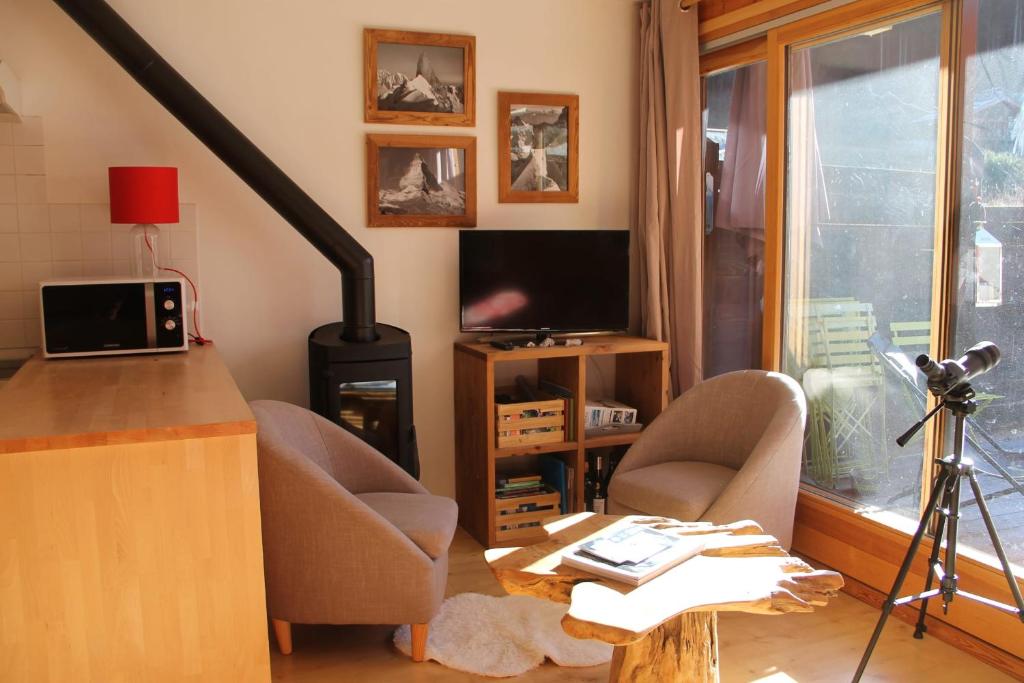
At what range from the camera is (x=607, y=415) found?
4.36 meters

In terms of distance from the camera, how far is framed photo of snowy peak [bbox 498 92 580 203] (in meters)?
4.30

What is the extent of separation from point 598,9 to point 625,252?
121 centimetres

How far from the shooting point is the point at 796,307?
3.86 m

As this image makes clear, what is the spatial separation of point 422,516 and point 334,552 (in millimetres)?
340

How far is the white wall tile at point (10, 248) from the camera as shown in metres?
3.62

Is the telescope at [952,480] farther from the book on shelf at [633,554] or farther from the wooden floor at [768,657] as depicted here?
the book on shelf at [633,554]

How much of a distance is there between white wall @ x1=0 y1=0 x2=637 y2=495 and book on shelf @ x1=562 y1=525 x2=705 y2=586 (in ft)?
6.53

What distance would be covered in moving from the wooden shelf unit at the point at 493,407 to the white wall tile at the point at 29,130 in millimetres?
1907

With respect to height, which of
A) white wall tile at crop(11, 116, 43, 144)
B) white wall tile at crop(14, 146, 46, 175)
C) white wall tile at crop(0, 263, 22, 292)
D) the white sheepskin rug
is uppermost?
white wall tile at crop(11, 116, 43, 144)

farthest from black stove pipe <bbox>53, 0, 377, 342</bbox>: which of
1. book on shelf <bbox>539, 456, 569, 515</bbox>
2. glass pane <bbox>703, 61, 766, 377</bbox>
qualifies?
glass pane <bbox>703, 61, 766, 377</bbox>

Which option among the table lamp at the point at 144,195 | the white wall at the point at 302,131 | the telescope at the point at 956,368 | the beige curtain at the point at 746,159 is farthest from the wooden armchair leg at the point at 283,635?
the beige curtain at the point at 746,159

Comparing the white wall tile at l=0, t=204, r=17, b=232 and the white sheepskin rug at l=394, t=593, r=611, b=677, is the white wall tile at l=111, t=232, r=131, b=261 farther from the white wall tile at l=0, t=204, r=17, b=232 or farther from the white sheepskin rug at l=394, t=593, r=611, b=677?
the white sheepskin rug at l=394, t=593, r=611, b=677

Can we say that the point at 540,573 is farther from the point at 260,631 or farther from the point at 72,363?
the point at 72,363

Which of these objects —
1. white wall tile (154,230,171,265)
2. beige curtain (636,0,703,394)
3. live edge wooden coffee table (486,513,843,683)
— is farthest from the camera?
beige curtain (636,0,703,394)
